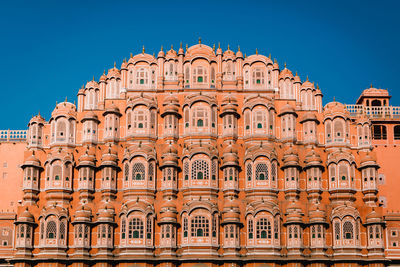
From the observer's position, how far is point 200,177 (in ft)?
191

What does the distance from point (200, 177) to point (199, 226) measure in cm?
473

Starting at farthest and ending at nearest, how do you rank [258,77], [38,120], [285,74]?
[285,74] < [258,77] < [38,120]

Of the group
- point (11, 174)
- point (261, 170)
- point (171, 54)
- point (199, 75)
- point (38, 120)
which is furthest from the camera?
point (11, 174)

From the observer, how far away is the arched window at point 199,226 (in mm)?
56312

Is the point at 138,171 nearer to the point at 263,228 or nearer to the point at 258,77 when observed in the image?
the point at 263,228

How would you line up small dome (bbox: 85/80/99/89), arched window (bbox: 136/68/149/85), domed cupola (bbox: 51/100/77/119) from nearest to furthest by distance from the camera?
domed cupola (bbox: 51/100/77/119), arched window (bbox: 136/68/149/85), small dome (bbox: 85/80/99/89)

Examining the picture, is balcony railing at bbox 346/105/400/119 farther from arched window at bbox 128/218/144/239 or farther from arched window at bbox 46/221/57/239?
arched window at bbox 46/221/57/239

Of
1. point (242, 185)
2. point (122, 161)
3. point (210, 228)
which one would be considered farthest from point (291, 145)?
point (122, 161)

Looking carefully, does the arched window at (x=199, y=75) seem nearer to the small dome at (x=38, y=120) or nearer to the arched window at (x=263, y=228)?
the arched window at (x=263, y=228)

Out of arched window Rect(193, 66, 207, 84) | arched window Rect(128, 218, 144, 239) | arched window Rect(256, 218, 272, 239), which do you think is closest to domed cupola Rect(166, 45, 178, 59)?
arched window Rect(193, 66, 207, 84)

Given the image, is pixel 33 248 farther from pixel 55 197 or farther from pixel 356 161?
pixel 356 161

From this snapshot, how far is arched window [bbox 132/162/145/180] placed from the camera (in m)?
58.6

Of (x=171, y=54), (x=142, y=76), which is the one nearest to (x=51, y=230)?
(x=142, y=76)

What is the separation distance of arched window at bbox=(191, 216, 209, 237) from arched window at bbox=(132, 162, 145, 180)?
21.6 feet
